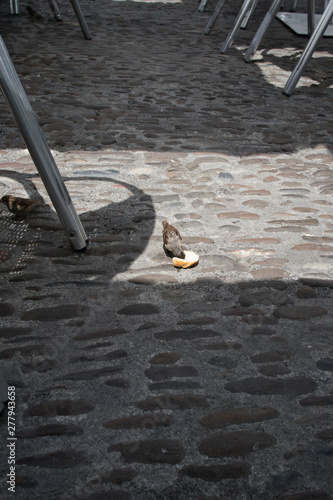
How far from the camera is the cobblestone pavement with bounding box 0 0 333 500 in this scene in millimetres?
1081

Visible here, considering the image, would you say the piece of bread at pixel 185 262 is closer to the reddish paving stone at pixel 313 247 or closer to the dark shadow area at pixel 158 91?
the reddish paving stone at pixel 313 247

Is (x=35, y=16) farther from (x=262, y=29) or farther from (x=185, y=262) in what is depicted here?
(x=185, y=262)

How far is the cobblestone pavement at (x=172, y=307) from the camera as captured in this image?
1.08 metres

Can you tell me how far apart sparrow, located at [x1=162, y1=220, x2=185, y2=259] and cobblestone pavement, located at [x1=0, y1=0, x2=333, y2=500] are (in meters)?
0.05

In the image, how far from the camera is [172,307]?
1.59 m

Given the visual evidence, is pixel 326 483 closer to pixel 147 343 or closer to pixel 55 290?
pixel 147 343

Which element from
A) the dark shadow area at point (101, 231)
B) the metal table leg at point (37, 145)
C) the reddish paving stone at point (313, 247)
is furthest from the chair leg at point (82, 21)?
the reddish paving stone at point (313, 247)

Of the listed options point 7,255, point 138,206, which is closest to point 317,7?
point 138,206

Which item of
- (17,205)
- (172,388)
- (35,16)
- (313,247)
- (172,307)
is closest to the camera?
(172,388)

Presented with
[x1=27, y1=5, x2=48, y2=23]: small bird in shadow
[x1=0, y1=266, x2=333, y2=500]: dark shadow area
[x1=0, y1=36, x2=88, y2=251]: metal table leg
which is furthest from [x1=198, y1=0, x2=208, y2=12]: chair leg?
[x1=0, y1=266, x2=333, y2=500]: dark shadow area

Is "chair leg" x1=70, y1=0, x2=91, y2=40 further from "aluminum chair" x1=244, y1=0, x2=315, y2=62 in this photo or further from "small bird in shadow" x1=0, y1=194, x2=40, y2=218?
"small bird in shadow" x1=0, y1=194, x2=40, y2=218

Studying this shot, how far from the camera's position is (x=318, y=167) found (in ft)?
8.87

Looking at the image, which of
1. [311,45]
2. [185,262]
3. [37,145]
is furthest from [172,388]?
[311,45]

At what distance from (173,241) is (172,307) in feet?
1.09
